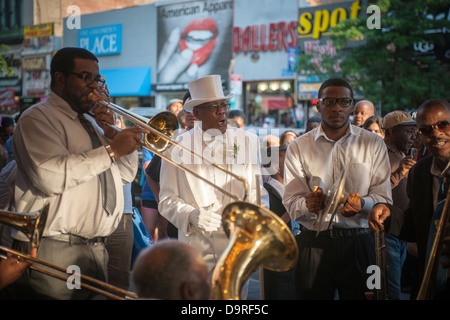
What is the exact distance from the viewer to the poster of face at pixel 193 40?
24016 millimetres

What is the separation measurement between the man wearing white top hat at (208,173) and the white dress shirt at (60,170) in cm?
76

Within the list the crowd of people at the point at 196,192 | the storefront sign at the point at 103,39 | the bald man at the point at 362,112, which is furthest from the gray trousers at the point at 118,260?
the storefront sign at the point at 103,39

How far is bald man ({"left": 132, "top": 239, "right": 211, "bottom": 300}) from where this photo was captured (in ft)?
7.02

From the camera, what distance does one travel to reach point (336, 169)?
3959 millimetres

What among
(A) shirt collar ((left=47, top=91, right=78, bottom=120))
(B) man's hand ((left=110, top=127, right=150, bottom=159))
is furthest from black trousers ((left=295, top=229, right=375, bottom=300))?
(A) shirt collar ((left=47, top=91, right=78, bottom=120))

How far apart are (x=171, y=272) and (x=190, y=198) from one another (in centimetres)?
198

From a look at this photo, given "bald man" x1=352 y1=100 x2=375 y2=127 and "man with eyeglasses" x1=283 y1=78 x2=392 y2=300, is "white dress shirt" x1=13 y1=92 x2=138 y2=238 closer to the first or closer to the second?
"man with eyeglasses" x1=283 y1=78 x2=392 y2=300

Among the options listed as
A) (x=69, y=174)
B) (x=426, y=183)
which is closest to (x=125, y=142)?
Answer: (x=69, y=174)

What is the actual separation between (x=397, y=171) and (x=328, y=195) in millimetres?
1865

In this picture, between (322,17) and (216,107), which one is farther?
(322,17)

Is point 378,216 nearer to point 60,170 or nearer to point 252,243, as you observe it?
point 252,243

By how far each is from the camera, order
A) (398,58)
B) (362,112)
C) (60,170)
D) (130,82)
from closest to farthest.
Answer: (60,170) → (362,112) → (398,58) → (130,82)
